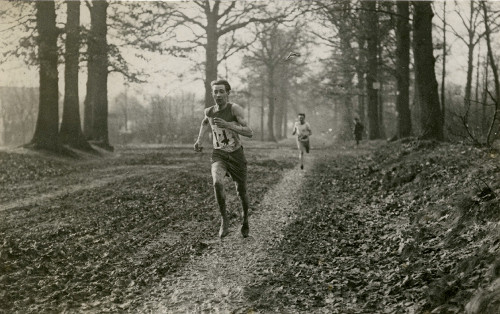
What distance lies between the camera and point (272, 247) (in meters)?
6.72

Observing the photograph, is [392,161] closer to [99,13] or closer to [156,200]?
[156,200]

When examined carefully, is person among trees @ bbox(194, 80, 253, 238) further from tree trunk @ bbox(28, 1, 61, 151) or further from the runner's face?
tree trunk @ bbox(28, 1, 61, 151)

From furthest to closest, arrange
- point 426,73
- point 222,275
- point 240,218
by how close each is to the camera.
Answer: point 426,73 → point 240,218 → point 222,275

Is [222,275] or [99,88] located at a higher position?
[99,88]

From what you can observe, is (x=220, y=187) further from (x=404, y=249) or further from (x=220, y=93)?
(x=404, y=249)

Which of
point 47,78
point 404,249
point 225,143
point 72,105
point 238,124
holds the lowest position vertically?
point 404,249

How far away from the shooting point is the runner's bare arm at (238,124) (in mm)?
6828


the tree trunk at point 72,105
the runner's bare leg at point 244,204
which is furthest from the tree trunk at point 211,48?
the runner's bare leg at point 244,204

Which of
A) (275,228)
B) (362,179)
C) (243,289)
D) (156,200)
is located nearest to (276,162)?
(362,179)

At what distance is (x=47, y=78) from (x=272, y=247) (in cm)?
1443

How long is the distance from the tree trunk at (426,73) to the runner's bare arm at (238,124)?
25.9 ft

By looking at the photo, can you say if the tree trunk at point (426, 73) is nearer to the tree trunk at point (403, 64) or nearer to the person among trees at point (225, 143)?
the tree trunk at point (403, 64)

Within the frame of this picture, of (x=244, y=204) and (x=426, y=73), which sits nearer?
(x=244, y=204)

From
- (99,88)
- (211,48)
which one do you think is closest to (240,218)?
(99,88)
